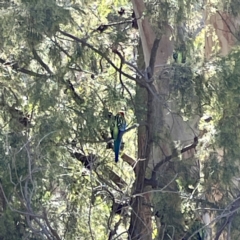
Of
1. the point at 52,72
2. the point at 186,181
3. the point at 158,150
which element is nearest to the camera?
the point at 52,72

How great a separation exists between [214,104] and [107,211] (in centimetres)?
146

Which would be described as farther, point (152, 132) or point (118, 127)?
point (152, 132)

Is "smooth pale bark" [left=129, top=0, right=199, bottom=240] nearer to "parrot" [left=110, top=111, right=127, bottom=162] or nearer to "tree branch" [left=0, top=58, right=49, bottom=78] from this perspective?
"parrot" [left=110, top=111, right=127, bottom=162]

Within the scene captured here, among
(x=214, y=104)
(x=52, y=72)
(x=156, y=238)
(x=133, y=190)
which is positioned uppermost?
(x=52, y=72)

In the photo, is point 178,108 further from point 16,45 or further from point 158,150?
point 16,45

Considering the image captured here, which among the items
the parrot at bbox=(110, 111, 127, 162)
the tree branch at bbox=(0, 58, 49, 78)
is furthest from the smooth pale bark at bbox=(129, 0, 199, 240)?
the tree branch at bbox=(0, 58, 49, 78)

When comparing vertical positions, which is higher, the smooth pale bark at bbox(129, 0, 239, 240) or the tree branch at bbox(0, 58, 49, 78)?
the tree branch at bbox(0, 58, 49, 78)

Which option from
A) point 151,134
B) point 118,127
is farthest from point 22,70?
point 151,134

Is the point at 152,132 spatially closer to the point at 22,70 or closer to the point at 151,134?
the point at 151,134

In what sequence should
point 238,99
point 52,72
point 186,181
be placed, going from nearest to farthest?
point 238,99 → point 52,72 → point 186,181

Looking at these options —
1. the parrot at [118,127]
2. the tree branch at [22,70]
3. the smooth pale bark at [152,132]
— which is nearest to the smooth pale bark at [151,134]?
the smooth pale bark at [152,132]

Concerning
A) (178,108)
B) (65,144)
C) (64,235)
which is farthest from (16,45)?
(64,235)

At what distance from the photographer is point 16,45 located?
400 cm

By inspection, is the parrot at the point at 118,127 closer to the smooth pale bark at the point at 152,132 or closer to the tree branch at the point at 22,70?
the smooth pale bark at the point at 152,132
